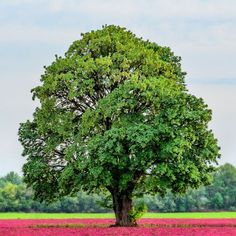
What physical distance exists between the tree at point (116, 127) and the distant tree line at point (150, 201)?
69.7 m

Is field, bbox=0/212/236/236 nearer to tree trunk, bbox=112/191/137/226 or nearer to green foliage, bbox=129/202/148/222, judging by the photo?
green foliage, bbox=129/202/148/222

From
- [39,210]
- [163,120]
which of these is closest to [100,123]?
[163,120]

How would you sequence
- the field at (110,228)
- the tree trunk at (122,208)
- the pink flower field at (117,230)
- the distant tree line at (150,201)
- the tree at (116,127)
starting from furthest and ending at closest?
the distant tree line at (150,201) < the tree trunk at (122,208) < the tree at (116,127) < the field at (110,228) < the pink flower field at (117,230)

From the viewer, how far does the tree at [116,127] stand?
4472cm

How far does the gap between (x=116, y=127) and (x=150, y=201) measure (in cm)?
9827

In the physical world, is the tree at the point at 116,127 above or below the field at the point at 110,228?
above

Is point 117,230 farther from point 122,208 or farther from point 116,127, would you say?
point 122,208

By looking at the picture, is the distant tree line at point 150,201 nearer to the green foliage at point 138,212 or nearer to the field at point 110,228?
the field at point 110,228

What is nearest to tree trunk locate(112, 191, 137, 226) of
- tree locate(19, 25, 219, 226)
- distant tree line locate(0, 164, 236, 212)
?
tree locate(19, 25, 219, 226)

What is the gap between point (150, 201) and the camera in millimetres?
141875

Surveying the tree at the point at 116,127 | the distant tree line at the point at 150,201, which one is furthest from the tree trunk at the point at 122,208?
the distant tree line at the point at 150,201

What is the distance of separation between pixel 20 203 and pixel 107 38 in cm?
9227

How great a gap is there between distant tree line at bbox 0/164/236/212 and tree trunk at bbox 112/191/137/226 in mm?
70325

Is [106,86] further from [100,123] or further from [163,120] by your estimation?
[163,120]
